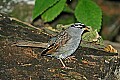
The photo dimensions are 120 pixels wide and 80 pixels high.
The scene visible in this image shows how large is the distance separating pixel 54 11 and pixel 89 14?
1.48 ft

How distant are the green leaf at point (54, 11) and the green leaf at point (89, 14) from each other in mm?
215

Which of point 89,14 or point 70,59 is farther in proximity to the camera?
point 89,14

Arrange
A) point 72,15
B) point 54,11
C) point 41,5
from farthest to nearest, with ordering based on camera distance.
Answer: point 72,15 → point 54,11 → point 41,5

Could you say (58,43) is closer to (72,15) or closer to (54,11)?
(54,11)

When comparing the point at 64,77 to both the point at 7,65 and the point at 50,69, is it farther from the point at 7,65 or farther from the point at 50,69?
the point at 7,65

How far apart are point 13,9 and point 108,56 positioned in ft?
6.11

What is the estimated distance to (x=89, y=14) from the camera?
4.04m

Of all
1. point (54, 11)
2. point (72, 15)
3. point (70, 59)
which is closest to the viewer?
point (70, 59)

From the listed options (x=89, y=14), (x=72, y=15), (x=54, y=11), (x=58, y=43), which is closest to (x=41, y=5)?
(x=54, y=11)

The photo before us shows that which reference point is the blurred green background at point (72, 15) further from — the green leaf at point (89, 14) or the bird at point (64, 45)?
the bird at point (64, 45)

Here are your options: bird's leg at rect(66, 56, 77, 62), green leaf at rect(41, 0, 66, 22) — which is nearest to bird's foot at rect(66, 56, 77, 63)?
bird's leg at rect(66, 56, 77, 62)

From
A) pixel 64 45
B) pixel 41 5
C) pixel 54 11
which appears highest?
pixel 41 5

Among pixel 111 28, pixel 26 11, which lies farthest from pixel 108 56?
pixel 111 28

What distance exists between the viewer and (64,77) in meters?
3.20
